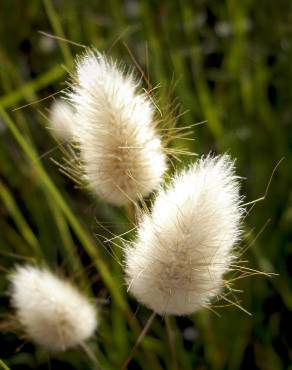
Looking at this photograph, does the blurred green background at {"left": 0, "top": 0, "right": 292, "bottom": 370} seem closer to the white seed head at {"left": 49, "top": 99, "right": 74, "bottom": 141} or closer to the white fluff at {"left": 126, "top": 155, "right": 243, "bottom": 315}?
the white seed head at {"left": 49, "top": 99, "right": 74, "bottom": 141}

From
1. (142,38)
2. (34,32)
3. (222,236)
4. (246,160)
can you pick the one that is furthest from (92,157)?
(34,32)

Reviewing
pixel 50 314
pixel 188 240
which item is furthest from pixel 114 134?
pixel 50 314

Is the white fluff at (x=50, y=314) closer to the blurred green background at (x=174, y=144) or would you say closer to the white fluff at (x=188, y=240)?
the blurred green background at (x=174, y=144)

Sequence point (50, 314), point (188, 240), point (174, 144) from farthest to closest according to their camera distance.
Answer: point (174, 144), point (50, 314), point (188, 240)

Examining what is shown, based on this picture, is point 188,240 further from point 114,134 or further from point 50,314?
point 50,314

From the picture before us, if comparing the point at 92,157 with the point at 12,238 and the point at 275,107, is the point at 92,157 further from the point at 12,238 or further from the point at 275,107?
the point at 275,107

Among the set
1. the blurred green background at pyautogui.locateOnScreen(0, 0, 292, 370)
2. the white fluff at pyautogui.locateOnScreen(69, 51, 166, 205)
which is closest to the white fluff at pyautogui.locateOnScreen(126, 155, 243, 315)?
the white fluff at pyautogui.locateOnScreen(69, 51, 166, 205)
